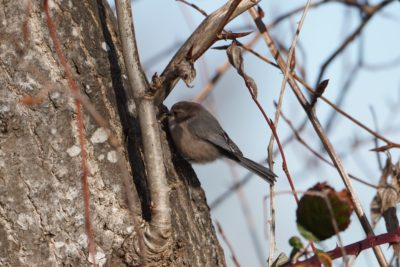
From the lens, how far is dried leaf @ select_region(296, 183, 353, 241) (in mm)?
1622

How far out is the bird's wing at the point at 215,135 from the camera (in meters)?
3.63

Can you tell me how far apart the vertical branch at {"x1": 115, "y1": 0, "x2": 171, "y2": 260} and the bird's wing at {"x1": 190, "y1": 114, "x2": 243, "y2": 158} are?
1682mm

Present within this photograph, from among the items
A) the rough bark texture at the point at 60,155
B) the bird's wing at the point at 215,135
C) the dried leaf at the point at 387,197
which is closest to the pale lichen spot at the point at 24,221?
the rough bark texture at the point at 60,155

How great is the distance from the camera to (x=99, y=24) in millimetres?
2123

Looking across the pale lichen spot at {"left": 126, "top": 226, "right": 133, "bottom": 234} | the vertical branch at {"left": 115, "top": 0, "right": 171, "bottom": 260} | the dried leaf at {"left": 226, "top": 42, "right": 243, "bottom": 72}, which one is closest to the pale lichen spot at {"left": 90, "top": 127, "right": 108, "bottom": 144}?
the vertical branch at {"left": 115, "top": 0, "right": 171, "bottom": 260}

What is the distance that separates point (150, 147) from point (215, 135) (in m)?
1.83

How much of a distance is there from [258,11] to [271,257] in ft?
3.46

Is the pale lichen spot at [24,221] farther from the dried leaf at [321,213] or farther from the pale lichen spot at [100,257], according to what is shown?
the dried leaf at [321,213]

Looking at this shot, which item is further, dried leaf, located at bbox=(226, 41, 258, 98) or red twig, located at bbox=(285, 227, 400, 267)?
dried leaf, located at bbox=(226, 41, 258, 98)

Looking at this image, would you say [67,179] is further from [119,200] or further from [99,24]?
[99,24]

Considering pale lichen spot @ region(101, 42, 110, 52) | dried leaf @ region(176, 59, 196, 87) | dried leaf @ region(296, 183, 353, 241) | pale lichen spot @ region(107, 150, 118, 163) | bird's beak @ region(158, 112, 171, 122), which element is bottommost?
dried leaf @ region(296, 183, 353, 241)

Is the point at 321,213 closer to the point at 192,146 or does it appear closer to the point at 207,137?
the point at 192,146

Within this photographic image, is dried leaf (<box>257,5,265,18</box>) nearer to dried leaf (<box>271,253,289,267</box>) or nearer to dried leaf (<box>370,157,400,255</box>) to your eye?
dried leaf (<box>370,157,400,255</box>)

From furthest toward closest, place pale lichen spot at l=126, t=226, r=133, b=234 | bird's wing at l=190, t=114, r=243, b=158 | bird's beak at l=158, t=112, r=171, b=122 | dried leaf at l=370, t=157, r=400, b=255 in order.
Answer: bird's wing at l=190, t=114, r=243, b=158 < bird's beak at l=158, t=112, r=171, b=122 < dried leaf at l=370, t=157, r=400, b=255 < pale lichen spot at l=126, t=226, r=133, b=234
